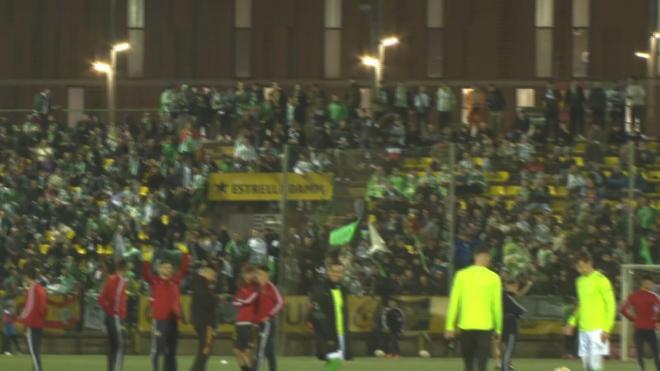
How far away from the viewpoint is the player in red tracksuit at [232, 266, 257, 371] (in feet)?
69.9

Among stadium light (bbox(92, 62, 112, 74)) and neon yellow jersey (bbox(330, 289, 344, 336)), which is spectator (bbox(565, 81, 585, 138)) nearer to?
stadium light (bbox(92, 62, 112, 74))

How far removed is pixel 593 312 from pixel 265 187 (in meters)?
15.7

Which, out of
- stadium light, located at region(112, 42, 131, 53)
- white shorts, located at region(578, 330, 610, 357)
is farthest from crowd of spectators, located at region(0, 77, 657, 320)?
white shorts, located at region(578, 330, 610, 357)

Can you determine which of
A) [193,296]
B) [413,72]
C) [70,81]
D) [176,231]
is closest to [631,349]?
[176,231]

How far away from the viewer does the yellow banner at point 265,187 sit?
3156cm

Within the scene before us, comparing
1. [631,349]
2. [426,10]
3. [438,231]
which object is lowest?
[631,349]

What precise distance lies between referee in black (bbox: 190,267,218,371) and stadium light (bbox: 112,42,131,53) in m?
29.2

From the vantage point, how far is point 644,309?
79.8 feet

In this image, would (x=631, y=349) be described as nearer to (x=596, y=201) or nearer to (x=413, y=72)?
(x=596, y=201)

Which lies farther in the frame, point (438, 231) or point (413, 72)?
point (413, 72)

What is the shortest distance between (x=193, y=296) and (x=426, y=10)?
33.9 metres

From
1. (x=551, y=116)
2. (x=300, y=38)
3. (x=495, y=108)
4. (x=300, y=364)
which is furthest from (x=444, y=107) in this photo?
(x=300, y=364)

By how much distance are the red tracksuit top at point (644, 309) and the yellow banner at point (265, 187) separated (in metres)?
8.38

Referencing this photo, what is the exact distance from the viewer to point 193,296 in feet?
70.8
